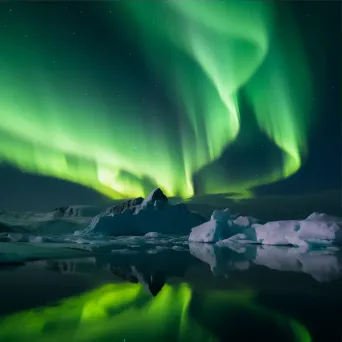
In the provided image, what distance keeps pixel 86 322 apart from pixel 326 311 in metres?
3.17

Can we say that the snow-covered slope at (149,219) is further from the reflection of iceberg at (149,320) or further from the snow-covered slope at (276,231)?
the reflection of iceberg at (149,320)

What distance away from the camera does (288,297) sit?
6309 millimetres

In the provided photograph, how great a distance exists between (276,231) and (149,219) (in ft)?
61.3

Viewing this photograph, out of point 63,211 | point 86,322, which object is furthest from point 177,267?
point 63,211

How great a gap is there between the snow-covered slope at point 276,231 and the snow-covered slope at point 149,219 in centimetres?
1156

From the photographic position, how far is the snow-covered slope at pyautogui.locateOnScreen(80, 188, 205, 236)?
1400 inches

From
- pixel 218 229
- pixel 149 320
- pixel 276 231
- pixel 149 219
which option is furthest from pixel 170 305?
pixel 149 219

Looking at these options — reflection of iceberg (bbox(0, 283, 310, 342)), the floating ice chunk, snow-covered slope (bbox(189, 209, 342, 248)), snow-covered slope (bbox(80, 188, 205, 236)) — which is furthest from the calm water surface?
snow-covered slope (bbox(80, 188, 205, 236))

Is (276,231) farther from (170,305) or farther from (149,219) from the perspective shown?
(149,219)

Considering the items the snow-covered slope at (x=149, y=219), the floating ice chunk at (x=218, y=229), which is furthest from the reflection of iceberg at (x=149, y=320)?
the snow-covered slope at (x=149, y=219)

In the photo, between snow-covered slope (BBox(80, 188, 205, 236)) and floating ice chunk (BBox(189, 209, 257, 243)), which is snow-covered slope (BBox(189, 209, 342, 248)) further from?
snow-covered slope (BBox(80, 188, 205, 236))

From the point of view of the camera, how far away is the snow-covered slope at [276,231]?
20.7 m

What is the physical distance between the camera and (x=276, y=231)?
22.3 m

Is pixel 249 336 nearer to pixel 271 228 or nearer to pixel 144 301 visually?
pixel 144 301
